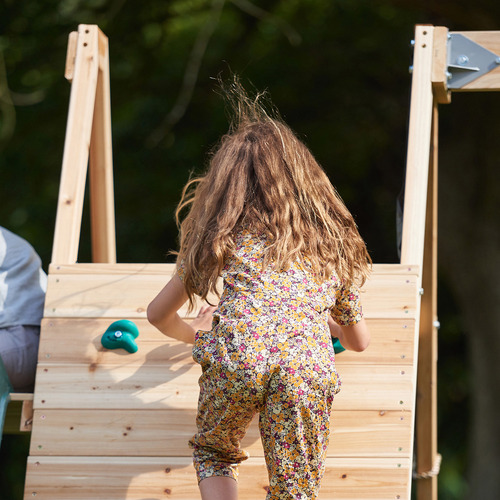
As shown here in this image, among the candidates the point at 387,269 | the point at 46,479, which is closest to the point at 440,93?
the point at 387,269

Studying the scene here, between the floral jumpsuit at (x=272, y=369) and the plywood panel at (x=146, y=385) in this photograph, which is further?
the plywood panel at (x=146, y=385)

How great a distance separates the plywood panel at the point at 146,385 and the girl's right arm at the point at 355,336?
6.9 inches

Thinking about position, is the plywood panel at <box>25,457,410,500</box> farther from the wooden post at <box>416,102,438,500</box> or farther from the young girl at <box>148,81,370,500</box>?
the wooden post at <box>416,102,438,500</box>

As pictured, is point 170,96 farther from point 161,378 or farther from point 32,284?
point 161,378

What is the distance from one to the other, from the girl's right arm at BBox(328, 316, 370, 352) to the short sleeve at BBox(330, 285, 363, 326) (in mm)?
31

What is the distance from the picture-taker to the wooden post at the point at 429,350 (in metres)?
3.48

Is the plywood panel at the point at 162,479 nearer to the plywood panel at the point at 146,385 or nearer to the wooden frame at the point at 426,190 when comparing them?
the plywood panel at the point at 146,385

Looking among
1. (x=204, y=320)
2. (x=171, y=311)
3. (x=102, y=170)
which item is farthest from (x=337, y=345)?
(x=102, y=170)

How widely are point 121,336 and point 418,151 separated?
4.03 ft

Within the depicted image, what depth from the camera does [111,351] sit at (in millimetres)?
2822

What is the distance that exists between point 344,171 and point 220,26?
4.77 feet

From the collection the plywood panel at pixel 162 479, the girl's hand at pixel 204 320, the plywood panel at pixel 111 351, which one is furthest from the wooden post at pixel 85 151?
the plywood panel at pixel 162 479

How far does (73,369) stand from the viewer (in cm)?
279

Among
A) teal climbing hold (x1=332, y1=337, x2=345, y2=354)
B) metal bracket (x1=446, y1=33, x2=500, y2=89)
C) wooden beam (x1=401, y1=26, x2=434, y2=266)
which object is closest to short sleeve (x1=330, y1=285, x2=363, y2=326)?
teal climbing hold (x1=332, y1=337, x2=345, y2=354)
